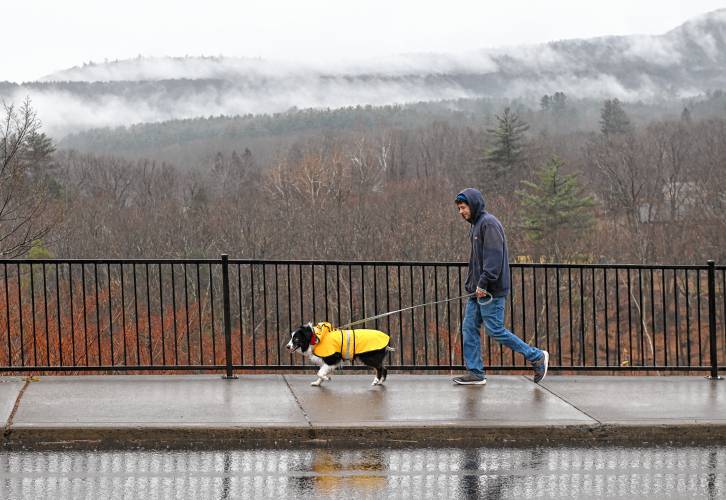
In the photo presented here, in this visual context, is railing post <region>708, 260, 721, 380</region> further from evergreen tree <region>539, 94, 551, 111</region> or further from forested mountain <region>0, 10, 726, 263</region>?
evergreen tree <region>539, 94, 551, 111</region>

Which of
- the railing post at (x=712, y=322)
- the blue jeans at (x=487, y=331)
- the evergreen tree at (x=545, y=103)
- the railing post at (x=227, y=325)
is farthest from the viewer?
the evergreen tree at (x=545, y=103)

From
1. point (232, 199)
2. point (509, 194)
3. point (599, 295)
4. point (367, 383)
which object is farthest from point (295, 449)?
point (232, 199)

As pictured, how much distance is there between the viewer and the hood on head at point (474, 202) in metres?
9.93

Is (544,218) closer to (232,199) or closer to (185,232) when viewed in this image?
(185,232)

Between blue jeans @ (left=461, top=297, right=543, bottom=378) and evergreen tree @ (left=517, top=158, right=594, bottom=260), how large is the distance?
81.1 m

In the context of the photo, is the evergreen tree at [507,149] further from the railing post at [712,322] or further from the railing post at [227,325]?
the railing post at [227,325]

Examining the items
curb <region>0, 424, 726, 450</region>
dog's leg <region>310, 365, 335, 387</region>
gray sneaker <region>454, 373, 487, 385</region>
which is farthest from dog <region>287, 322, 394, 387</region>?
curb <region>0, 424, 726, 450</region>

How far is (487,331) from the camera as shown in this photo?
33.0 feet

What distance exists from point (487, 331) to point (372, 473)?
318 cm

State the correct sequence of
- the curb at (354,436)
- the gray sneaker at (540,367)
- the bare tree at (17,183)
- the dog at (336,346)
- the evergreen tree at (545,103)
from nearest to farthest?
the curb at (354,436) < the dog at (336,346) < the gray sneaker at (540,367) < the bare tree at (17,183) < the evergreen tree at (545,103)

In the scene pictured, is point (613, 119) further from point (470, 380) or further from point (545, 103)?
point (470, 380)

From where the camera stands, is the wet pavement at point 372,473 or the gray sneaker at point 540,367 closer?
→ the wet pavement at point 372,473

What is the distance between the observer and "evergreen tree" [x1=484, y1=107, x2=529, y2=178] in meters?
112

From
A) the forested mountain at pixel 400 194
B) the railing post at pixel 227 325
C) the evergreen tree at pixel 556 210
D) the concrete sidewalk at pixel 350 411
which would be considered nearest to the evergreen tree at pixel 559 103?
the forested mountain at pixel 400 194
